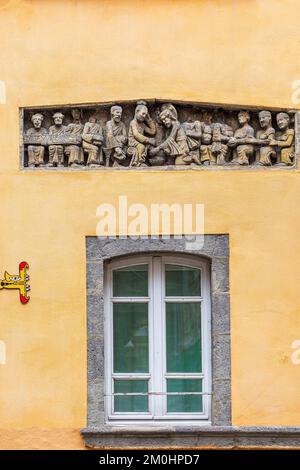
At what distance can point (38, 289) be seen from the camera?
1162 centimetres

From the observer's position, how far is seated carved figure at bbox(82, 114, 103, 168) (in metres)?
11.8

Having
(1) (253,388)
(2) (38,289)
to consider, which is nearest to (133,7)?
(2) (38,289)

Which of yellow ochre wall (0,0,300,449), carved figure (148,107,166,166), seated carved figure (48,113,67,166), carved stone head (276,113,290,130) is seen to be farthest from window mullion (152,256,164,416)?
carved stone head (276,113,290,130)

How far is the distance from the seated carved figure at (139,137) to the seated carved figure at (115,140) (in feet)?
0.25

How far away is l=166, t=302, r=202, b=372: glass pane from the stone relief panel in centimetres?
136

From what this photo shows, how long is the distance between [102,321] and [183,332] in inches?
31.1

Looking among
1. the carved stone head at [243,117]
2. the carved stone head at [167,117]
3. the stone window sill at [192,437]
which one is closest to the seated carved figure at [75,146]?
the carved stone head at [167,117]

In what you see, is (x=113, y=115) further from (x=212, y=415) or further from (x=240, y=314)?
(x=212, y=415)

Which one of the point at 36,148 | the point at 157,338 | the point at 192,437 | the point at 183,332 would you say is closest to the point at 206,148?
the point at 36,148

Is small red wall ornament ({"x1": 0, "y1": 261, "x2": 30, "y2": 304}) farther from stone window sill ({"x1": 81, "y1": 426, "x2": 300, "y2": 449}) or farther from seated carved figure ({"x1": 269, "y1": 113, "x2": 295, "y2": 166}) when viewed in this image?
seated carved figure ({"x1": 269, "y1": 113, "x2": 295, "y2": 166})

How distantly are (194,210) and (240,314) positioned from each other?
41.6 inches

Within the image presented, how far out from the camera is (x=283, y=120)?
38.5 ft

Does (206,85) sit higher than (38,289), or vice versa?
(206,85)

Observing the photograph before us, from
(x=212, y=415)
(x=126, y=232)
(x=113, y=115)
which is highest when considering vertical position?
(x=113, y=115)
